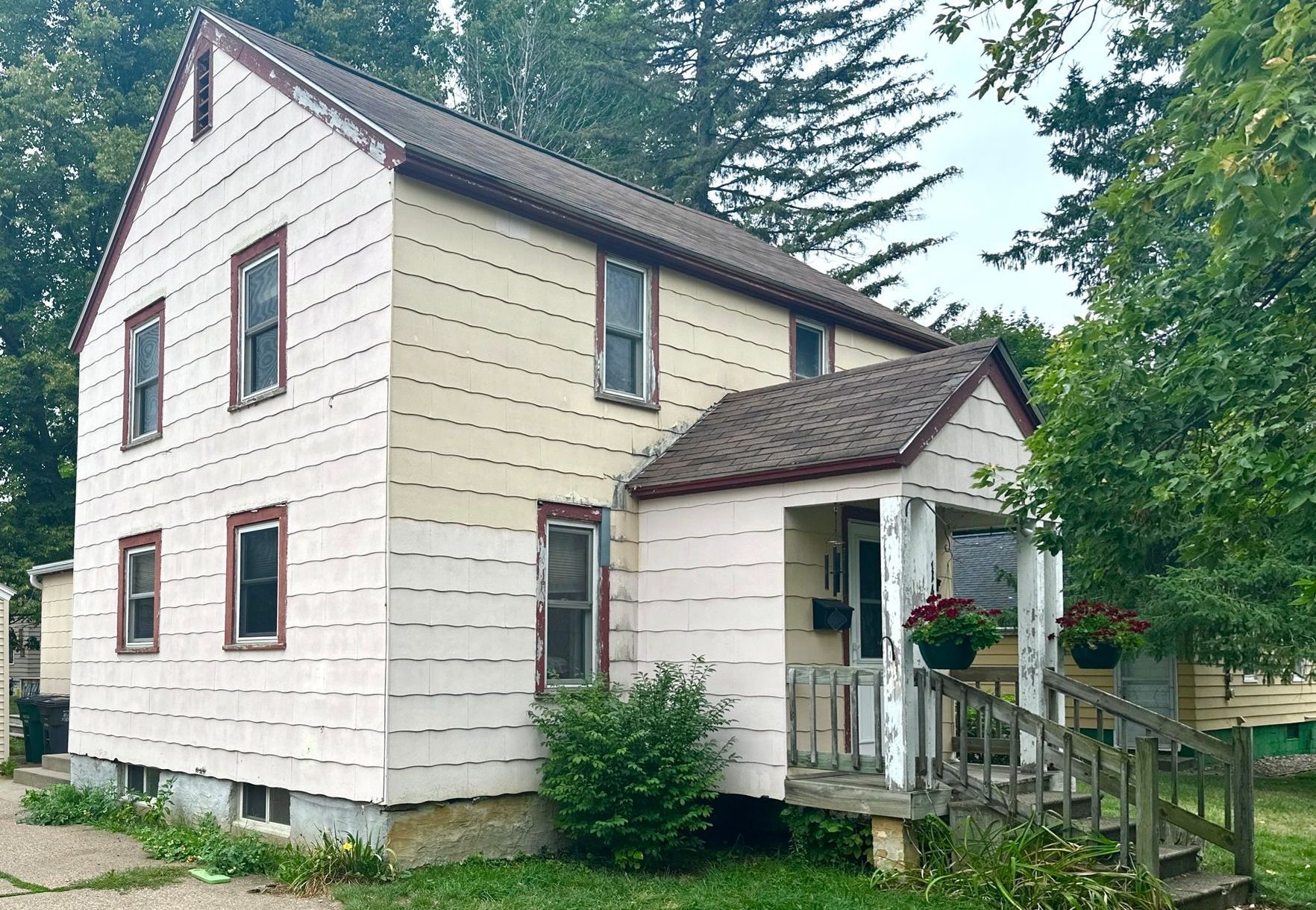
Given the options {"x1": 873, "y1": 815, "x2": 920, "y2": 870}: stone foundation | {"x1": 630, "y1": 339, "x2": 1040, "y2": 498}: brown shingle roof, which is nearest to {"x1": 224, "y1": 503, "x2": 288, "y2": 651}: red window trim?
{"x1": 630, "y1": 339, "x2": 1040, "y2": 498}: brown shingle roof

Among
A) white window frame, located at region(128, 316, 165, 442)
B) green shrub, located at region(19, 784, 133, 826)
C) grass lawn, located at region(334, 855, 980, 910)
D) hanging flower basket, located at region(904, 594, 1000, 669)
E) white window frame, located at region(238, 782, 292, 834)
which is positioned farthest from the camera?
white window frame, located at region(128, 316, 165, 442)

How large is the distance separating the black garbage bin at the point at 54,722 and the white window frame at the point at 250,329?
27.0ft

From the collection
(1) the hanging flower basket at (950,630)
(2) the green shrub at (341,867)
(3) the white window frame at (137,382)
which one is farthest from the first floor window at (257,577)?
(1) the hanging flower basket at (950,630)

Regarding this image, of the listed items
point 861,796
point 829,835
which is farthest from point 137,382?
point 861,796

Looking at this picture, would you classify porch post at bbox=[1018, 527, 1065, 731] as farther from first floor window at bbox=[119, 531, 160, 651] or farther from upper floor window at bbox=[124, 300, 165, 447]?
upper floor window at bbox=[124, 300, 165, 447]

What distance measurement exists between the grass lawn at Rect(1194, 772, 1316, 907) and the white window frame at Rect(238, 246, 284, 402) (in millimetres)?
9108

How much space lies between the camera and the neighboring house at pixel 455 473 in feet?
31.6

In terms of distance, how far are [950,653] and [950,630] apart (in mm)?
246

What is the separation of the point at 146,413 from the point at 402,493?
574 cm

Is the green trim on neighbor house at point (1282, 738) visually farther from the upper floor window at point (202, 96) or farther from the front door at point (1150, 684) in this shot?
the upper floor window at point (202, 96)

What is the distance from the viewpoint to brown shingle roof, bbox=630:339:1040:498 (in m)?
9.64

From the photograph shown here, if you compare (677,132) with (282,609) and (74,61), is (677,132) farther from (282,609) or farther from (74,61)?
(282,609)

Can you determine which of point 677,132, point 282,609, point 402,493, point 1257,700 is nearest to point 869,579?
point 402,493

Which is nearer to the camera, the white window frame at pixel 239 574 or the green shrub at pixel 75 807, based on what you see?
the white window frame at pixel 239 574
